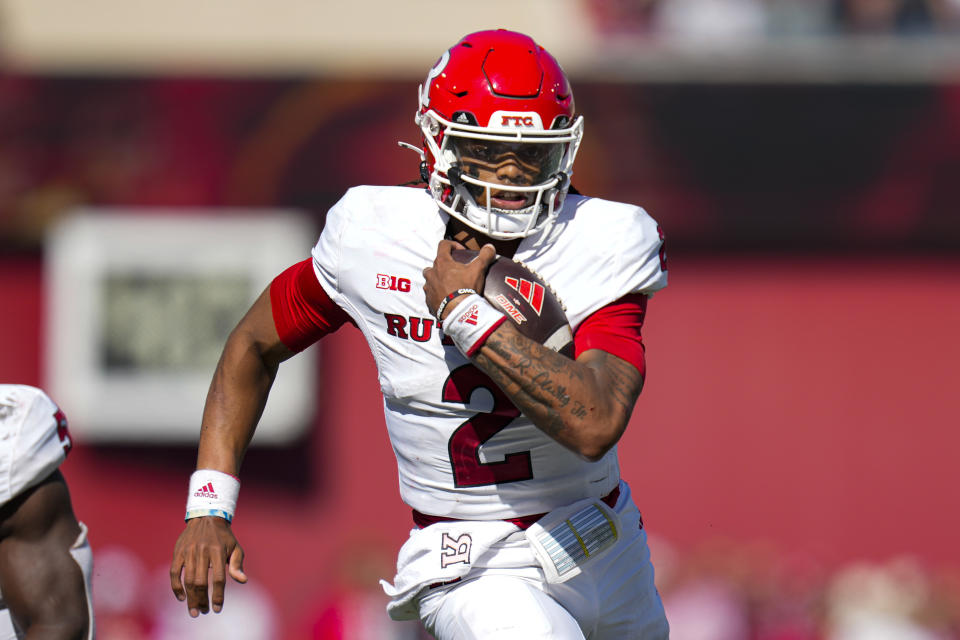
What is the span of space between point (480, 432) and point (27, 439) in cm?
Result: 125

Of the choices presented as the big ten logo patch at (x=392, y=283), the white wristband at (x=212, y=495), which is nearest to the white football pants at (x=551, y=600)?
the white wristband at (x=212, y=495)

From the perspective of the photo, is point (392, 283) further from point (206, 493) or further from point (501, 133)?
point (206, 493)

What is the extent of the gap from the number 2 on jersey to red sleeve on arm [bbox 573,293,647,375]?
26 centimetres

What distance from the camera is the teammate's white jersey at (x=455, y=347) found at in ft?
10.3

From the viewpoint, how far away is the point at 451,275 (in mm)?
2953

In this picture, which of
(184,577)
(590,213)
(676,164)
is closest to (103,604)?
(676,164)

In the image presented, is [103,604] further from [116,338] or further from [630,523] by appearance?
[630,523]

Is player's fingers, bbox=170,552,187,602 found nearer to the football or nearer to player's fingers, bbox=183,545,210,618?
player's fingers, bbox=183,545,210,618

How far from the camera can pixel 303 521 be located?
364 inches

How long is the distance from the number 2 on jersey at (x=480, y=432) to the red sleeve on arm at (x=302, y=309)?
41cm

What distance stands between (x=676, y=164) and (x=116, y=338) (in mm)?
4149

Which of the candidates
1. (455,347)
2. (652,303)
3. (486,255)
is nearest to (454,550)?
(455,347)

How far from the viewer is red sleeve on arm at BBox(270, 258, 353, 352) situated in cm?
338

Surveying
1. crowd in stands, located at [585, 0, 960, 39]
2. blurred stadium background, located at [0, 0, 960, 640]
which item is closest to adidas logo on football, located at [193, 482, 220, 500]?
blurred stadium background, located at [0, 0, 960, 640]
